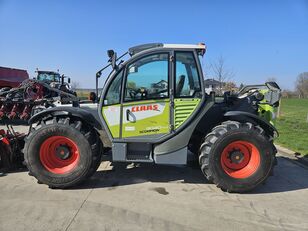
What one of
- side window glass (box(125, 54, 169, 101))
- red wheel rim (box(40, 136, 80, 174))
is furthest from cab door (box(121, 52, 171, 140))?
red wheel rim (box(40, 136, 80, 174))

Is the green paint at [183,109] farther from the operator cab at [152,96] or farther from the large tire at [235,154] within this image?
the large tire at [235,154]

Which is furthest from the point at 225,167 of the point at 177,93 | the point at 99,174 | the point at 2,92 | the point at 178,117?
the point at 2,92


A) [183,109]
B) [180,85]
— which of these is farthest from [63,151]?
[180,85]

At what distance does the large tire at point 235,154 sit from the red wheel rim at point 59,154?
Result: 2176 millimetres

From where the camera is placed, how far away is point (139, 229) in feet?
12.2

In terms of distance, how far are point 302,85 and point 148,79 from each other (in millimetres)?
87829

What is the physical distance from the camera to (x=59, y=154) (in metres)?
5.26

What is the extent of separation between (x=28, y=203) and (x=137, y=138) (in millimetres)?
1905

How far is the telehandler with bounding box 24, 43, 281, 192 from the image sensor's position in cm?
504

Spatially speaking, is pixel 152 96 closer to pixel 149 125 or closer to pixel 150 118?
pixel 150 118

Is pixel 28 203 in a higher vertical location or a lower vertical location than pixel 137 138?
lower

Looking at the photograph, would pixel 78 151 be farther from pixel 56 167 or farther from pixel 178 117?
pixel 178 117

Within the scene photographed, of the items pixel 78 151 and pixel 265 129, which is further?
pixel 265 129

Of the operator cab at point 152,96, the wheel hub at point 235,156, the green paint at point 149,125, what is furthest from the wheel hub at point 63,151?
the wheel hub at point 235,156
